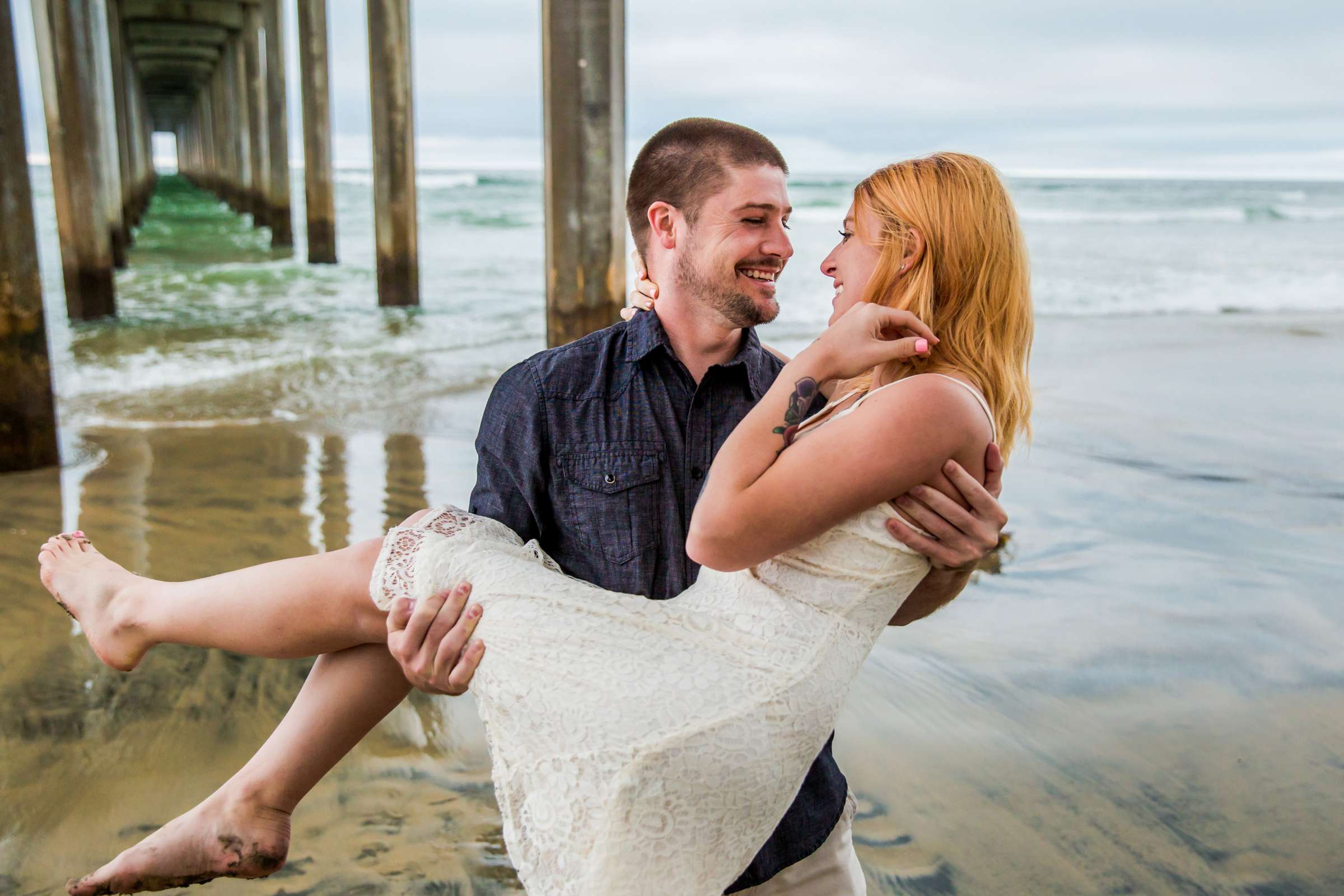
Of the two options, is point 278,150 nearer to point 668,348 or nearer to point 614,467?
point 668,348

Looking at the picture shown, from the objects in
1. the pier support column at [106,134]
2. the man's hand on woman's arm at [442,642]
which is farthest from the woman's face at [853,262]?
the pier support column at [106,134]

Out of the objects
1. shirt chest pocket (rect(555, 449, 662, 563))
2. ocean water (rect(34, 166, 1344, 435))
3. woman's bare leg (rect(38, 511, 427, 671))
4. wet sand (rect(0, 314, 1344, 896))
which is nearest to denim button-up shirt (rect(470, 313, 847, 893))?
shirt chest pocket (rect(555, 449, 662, 563))

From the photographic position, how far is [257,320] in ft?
Result: 34.0

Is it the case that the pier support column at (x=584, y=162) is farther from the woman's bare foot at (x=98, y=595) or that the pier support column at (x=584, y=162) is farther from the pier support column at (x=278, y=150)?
the pier support column at (x=278, y=150)

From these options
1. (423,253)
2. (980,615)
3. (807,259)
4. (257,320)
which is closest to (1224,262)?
(807,259)

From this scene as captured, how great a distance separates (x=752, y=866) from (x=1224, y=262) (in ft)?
63.8

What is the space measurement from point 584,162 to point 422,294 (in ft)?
24.5

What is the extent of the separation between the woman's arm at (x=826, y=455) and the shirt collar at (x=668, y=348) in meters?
0.40

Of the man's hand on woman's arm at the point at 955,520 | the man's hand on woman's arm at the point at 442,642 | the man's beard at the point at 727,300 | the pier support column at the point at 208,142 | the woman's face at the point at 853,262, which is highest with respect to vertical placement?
the pier support column at the point at 208,142

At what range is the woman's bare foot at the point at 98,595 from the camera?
6.52 ft

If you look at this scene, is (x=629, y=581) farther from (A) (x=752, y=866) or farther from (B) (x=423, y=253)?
(B) (x=423, y=253)

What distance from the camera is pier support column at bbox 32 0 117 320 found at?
9.52 metres

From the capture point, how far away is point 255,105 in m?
23.5

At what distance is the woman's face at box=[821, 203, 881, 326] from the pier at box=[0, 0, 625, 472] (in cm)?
406
